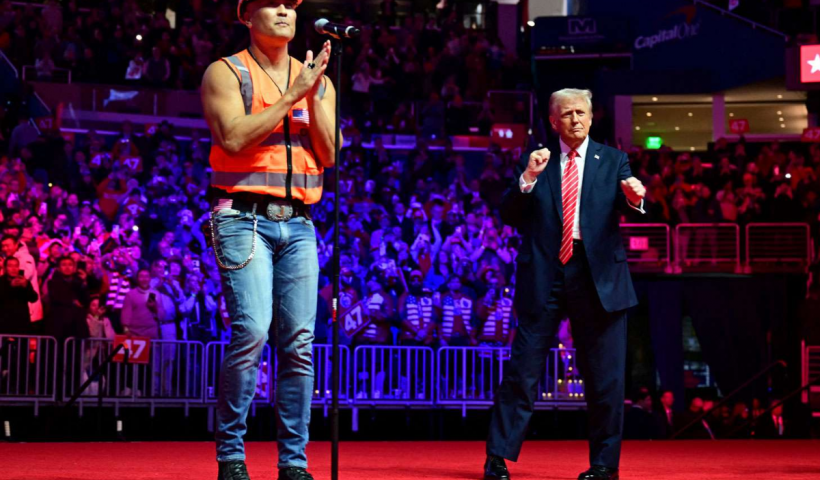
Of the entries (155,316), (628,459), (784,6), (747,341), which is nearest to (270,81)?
(628,459)

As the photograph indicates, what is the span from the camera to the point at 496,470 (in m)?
6.01

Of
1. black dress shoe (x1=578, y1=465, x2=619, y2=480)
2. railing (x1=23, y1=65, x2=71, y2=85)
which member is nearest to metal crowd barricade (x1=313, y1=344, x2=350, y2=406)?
black dress shoe (x1=578, y1=465, x2=619, y2=480)

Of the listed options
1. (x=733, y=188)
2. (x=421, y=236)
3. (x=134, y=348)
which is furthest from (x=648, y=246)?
(x=134, y=348)

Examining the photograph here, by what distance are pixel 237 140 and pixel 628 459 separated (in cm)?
399

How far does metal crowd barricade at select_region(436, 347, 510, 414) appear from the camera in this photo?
1384cm

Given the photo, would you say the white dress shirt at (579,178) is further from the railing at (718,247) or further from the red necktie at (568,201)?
the railing at (718,247)

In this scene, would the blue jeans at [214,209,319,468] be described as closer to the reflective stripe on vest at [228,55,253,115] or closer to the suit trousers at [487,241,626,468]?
the reflective stripe on vest at [228,55,253,115]

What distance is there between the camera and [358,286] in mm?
15047

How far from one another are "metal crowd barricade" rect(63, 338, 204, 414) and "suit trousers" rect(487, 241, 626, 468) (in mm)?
7470

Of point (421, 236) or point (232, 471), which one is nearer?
point (232, 471)

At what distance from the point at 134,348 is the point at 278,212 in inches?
321

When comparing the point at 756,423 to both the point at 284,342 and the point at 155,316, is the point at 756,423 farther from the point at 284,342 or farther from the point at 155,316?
the point at 284,342

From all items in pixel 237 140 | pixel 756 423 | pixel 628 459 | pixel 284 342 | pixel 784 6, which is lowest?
pixel 756 423

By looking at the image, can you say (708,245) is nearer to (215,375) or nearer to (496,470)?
(215,375)
